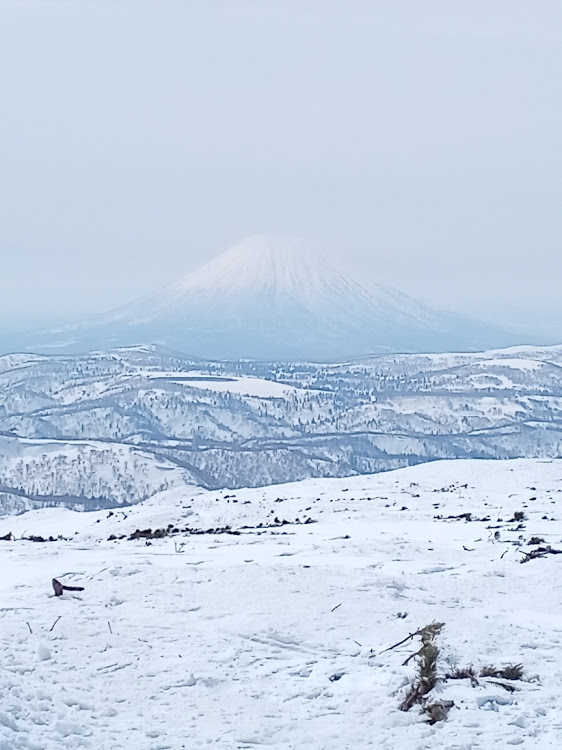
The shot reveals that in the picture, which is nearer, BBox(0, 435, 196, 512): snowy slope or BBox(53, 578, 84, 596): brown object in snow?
BBox(53, 578, 84, 596): brown object in snow

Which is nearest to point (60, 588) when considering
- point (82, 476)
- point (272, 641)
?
point (272, 641)

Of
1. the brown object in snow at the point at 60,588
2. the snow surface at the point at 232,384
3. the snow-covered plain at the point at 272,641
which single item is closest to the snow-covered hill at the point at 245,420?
the snow surface at the point at 232,384

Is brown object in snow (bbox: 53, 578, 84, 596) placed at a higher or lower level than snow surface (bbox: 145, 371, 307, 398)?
higher

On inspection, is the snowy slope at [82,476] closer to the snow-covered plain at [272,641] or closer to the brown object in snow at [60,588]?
the snow-covered plain at [272,641]

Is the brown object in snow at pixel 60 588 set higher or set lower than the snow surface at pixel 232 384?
higher

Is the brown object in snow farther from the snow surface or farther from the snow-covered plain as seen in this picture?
the snow surface

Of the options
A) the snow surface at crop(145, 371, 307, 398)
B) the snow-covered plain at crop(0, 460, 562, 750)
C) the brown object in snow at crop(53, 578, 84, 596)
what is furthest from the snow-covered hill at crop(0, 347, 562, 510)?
the brown object in snow at crop(53, 578, 84, 596)
